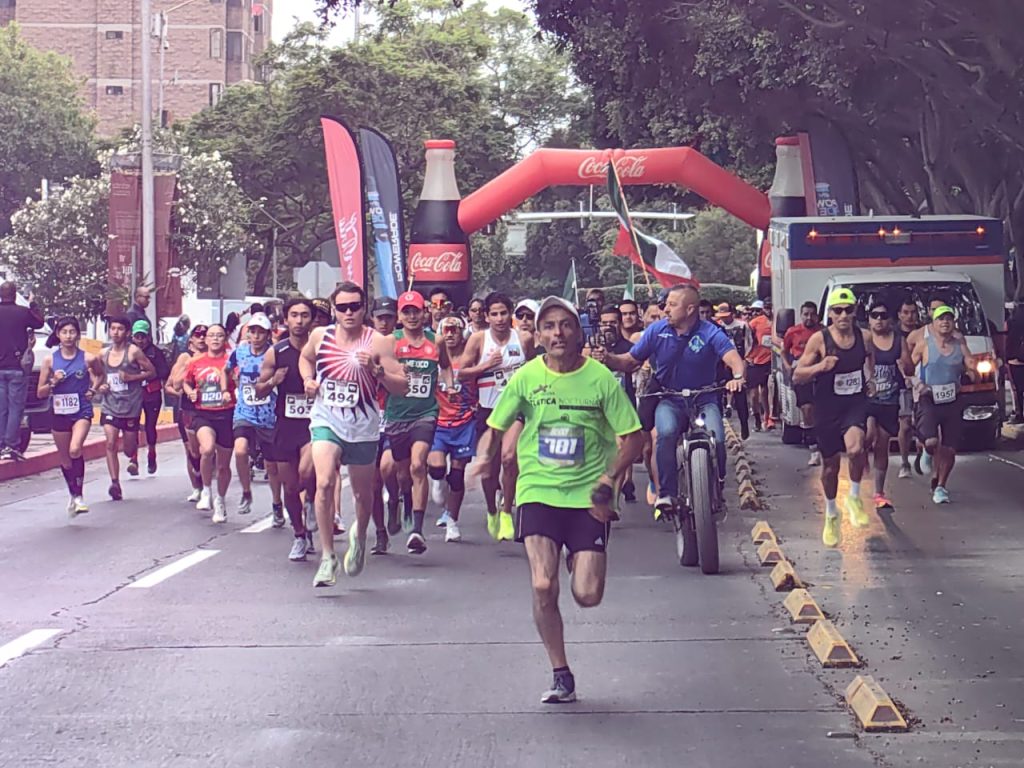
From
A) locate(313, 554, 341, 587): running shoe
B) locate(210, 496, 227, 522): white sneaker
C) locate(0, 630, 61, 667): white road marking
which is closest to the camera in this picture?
locate(0, 630, 61, 667): white road marking

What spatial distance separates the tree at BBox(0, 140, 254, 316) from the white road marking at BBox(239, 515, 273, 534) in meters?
31.5

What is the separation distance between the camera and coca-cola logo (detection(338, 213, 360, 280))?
2708cm

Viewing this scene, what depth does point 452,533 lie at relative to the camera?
13102 millimetres

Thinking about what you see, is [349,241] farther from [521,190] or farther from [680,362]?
[680,362]

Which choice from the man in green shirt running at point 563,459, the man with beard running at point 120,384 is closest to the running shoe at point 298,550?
the man with beard running at point 120,384

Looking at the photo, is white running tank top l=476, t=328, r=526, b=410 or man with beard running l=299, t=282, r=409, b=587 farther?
white running tank top l=476, t=328, r=526, b=410

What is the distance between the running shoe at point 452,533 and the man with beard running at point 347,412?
2367 mm

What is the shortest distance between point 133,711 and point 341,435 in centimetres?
356

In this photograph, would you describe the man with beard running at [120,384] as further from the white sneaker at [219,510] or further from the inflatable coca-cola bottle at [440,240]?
the inflatable coca-cola bottle at [440,240]

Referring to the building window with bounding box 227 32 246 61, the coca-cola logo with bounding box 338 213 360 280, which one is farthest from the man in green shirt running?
the building window with bounding box 227 32 246 61

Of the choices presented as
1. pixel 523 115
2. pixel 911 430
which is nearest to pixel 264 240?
pixel 523 115

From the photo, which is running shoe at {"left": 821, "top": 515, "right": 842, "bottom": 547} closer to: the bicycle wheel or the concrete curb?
the bicycle wheel

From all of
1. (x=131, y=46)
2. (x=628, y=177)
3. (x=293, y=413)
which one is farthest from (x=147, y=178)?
(x=131, y=46)

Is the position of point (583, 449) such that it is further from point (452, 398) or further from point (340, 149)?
point (340, 149)
